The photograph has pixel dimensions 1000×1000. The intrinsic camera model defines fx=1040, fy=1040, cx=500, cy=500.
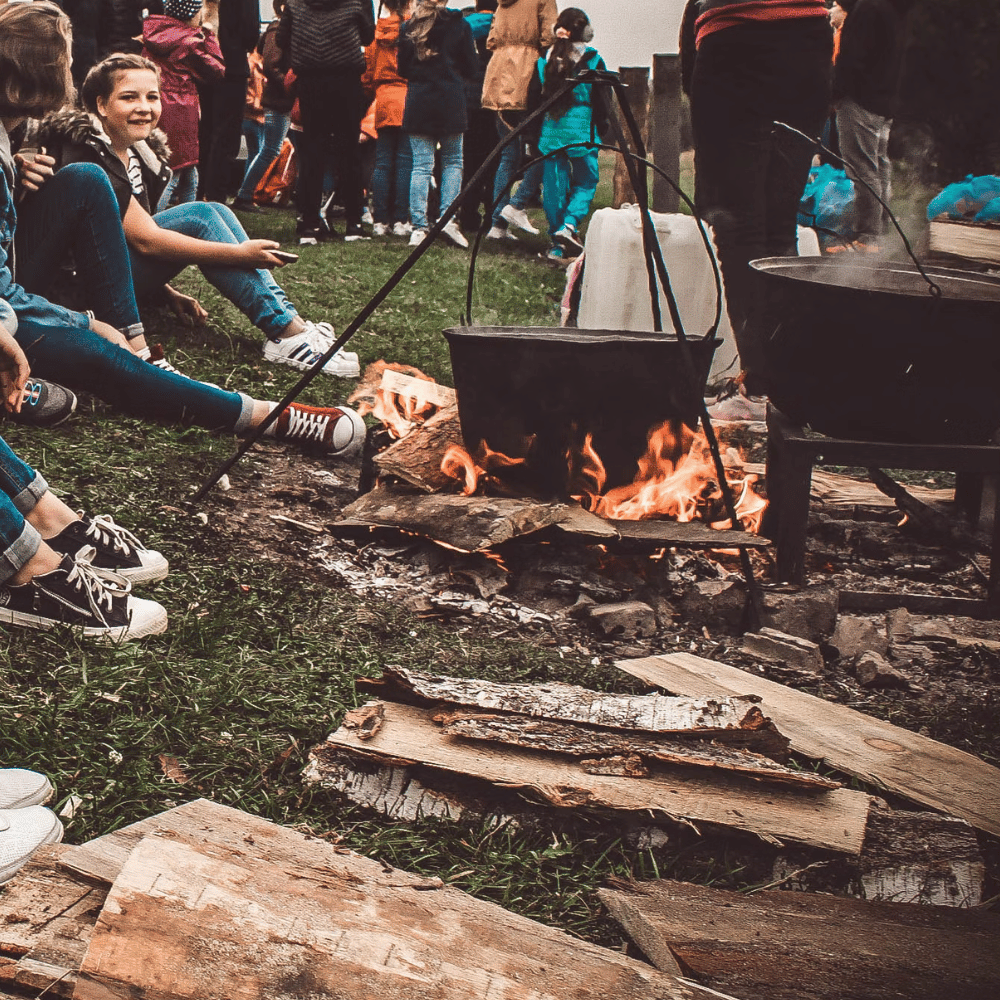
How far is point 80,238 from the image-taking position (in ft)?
13.9

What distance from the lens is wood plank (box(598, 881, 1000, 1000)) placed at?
1.60 meters

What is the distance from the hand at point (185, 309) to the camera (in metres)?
5.39

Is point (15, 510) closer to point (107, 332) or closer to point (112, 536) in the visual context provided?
point (112, 536)

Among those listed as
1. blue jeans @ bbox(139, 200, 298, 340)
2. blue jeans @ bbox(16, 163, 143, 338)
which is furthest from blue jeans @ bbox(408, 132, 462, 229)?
blue jeans @ bbox(16, 163, 143, 338)

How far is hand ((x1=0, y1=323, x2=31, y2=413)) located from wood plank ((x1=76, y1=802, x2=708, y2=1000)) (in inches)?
56.8

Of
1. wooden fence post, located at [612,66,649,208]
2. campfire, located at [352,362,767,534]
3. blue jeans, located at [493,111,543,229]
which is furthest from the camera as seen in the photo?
blue jeans, located at [493,111,543,229]

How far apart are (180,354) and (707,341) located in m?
2.80

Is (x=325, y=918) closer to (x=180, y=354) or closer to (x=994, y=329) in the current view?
(x=994, y=329)

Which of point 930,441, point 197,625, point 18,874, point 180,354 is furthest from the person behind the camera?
point 180,354

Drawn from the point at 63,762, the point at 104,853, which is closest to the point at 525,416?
the point at 63,762

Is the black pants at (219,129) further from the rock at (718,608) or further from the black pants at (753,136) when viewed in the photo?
the rock at (718,608)

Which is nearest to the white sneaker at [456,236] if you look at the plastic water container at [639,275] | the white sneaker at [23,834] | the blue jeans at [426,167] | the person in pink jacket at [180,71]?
the blue jeans at [426,167]

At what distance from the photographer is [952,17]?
7.42 m

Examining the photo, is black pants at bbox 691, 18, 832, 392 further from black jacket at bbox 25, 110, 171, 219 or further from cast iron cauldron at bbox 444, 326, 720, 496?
black jacket at bbox 25, 110, 171, 219
